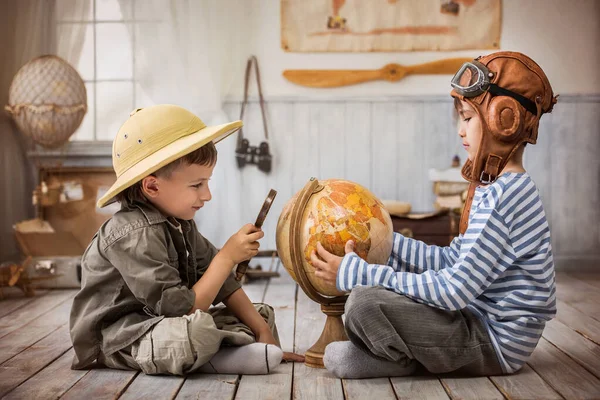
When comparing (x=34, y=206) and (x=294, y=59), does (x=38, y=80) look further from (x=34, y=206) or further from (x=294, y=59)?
(x=294, y=59)

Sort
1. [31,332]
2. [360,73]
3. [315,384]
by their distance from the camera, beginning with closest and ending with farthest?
[315,384] < [31,332] < [360,73]

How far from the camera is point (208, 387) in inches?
109

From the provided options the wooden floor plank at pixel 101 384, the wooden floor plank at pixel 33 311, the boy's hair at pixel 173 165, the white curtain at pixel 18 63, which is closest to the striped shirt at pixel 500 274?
the boy's hair at pixel 173 165

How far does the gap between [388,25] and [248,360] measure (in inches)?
165

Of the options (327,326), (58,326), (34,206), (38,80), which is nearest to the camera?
(327,326)

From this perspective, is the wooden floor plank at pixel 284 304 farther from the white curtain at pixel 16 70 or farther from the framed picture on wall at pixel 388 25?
the white curtain at pixel 16 70

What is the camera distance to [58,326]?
417 cm

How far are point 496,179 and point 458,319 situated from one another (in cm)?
55

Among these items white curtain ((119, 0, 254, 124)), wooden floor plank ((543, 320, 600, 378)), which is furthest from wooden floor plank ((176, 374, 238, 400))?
white curtain ((119, 0, 254, 124))

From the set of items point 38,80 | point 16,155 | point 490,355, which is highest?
point 38,80

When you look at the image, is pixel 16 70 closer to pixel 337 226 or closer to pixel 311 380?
pixel 337 226

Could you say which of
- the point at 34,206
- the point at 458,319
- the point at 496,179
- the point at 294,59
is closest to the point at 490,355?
the point at 458,319

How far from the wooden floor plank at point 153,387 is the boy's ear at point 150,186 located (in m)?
0.72

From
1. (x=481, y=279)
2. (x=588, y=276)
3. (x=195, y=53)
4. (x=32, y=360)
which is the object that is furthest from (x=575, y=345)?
(x=195, y=53)
